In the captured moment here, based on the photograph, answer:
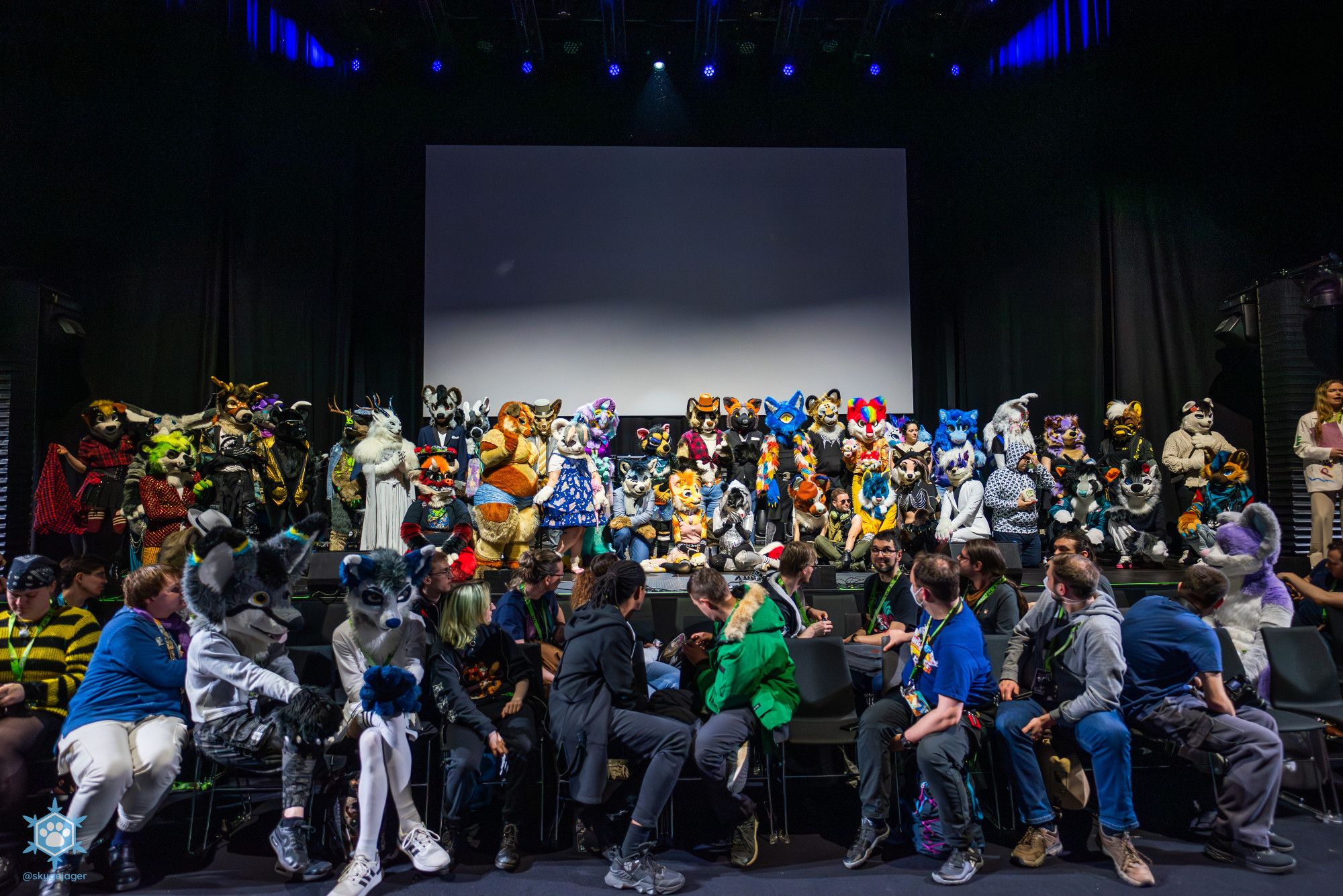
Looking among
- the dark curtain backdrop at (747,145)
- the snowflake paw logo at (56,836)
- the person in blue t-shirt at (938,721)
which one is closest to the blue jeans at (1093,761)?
the person in blue t-shirt at (938,721)

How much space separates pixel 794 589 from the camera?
13.3 feet

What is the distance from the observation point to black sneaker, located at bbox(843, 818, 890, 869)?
326cm

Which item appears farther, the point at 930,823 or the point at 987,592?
the point at 987,592

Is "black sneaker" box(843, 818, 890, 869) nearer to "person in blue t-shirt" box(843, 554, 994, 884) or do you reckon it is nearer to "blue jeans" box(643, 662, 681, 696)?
"person in blue t-shirt" box(843, 554, 994, 884)

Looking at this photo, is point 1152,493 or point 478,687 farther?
point 1152,493

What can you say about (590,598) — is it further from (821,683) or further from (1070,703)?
(1070,703)

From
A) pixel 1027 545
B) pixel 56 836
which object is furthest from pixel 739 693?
pixel 1027 545

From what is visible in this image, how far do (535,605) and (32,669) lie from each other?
1.96 m

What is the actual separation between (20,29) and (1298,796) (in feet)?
30.1

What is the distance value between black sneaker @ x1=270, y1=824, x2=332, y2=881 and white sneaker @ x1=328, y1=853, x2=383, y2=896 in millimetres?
113

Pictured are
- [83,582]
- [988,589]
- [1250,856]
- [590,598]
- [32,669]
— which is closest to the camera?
[1250,856]

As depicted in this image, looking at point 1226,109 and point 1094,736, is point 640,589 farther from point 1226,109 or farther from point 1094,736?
point 1226,109

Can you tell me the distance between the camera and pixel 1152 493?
7496 mm

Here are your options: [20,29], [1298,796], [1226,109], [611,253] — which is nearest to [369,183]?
[611,253]
